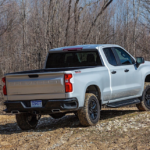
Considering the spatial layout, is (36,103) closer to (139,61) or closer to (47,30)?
(139,61)

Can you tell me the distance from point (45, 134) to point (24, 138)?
453mm

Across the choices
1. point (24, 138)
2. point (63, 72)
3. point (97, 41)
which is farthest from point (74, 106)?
point (97, 41)

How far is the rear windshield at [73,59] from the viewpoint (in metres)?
8.03

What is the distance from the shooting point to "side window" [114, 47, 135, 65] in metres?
8.60

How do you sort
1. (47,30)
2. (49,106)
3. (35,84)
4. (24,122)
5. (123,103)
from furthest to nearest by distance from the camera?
(47,30), (123,103), (24,122), (35,84), (49,106)

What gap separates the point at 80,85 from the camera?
22.2ft

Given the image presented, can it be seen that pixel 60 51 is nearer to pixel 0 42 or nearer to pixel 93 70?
pixel 93 70

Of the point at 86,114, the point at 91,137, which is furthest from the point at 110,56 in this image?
the point at 91,137

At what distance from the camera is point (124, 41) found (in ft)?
113

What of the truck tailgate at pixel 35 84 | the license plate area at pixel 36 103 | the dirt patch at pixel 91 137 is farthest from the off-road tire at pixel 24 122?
the license plate area at pixel 36 103

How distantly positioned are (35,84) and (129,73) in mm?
2872

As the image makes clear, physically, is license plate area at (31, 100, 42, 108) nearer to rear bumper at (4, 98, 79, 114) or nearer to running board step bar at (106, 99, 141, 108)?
rear bumper at (4, 98, 79, 114)

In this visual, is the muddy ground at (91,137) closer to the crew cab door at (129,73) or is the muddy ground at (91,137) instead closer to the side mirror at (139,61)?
the crew cab door at (129,73)

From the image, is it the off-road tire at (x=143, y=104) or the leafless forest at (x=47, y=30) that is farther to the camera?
the leafless forest at (x=47, y=30)
